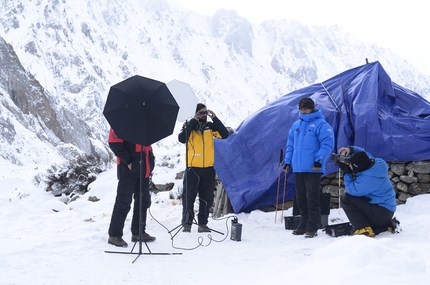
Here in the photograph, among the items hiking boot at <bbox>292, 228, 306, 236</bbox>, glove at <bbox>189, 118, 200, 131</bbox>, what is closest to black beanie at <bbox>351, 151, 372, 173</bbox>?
hiking boot at <bbox>292, 228, 306, 236</bbox>

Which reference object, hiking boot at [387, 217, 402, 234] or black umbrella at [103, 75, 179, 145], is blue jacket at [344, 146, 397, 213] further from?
black umbrella at [103, 75, 179, 145]

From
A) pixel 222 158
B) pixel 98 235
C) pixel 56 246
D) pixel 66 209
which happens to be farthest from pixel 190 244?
pixel 66 209

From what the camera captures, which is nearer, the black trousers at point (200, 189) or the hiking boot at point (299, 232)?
the hiking boot at point (299, 232)

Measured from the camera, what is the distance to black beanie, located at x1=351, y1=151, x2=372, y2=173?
4.80 m

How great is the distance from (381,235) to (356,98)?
2759 mm

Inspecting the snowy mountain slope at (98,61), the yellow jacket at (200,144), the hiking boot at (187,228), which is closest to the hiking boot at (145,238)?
the hiking boot at (187,228)

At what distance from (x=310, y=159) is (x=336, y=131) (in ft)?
5.43

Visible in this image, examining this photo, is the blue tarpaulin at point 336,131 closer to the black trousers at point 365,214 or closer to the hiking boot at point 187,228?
the hiking boot at point 187,228

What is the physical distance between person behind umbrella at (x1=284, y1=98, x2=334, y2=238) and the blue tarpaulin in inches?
46.0

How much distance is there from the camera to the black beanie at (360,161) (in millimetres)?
4801

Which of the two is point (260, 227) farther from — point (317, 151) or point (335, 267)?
point (335, 267)

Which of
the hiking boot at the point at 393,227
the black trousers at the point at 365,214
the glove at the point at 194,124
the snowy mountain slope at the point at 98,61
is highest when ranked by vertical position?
the snowy mountain slope at the point at 98,61

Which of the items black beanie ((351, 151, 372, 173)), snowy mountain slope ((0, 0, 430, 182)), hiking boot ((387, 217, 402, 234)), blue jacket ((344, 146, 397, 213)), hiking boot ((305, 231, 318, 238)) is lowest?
hiking boot ((305, 231, 318, 238))

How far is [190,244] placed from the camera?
17.4ft
